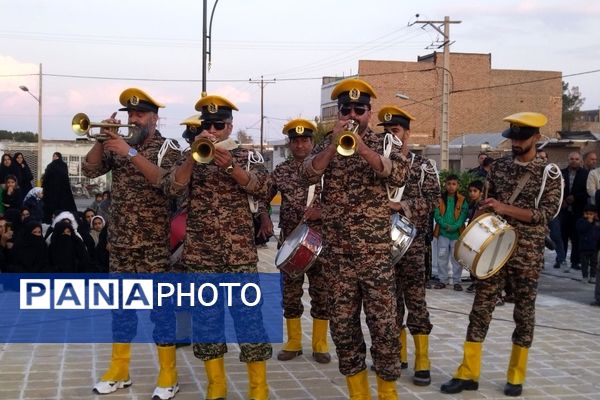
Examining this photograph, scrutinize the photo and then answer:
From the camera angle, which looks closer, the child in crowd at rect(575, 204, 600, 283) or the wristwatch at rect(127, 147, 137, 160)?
the wristwatch at rect(127, 147, 137, 160)

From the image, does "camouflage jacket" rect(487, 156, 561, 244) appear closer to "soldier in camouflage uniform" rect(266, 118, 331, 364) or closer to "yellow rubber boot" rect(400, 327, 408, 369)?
"yellow rubber boot" rect(400, 327, 408, 369)

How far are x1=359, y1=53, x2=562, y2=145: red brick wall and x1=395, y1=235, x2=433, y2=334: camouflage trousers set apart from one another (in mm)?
57263

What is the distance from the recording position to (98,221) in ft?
37.8

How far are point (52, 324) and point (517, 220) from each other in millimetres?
5255

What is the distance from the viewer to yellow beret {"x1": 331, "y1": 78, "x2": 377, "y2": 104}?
4637mm

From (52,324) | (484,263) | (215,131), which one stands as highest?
(215,131)

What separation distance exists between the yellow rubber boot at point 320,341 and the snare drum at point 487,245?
162 centimetres

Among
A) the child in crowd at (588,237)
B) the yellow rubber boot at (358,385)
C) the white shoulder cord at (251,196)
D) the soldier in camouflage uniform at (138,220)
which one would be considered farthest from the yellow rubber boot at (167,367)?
the child in crowd at (588,237)

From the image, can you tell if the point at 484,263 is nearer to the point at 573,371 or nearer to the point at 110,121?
the point at 573,371

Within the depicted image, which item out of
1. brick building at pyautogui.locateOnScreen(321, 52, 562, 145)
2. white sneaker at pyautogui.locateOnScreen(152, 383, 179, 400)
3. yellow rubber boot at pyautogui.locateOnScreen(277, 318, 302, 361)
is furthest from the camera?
brick building at pyautogui.locateOnScreen(321, 52, 562, 145)

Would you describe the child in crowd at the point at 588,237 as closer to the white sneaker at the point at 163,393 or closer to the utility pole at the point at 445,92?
the white sneaker at the point at 163,393

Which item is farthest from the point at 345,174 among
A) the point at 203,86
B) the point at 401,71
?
the point at 401,71

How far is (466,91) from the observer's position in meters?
62.4

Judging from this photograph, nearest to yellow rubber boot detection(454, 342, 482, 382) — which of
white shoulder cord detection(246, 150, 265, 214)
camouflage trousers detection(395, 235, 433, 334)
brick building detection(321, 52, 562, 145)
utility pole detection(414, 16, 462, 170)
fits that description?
camouflage trousers detection(395, 235, 433, 334)
